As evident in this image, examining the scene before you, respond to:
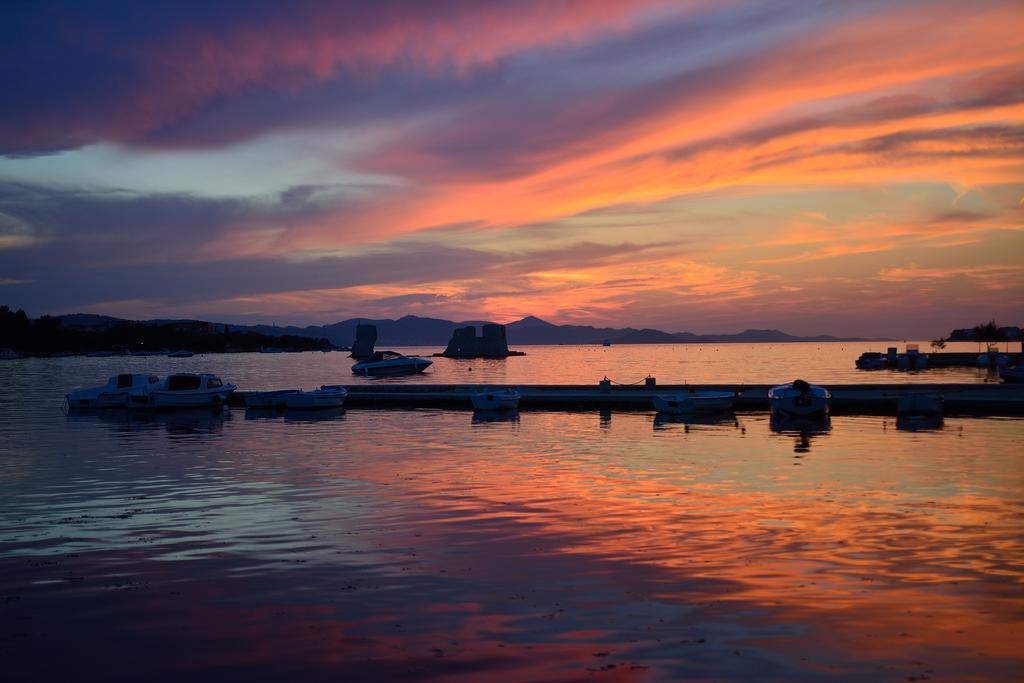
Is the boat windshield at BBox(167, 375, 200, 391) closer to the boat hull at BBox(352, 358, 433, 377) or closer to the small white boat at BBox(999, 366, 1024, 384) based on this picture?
the boat hull at BBox(352, 358, 433, 377)

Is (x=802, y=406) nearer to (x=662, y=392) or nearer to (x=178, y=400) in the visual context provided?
(x=662, y=392)

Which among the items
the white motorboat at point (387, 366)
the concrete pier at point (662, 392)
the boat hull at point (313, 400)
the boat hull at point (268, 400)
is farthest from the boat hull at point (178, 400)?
the white motorboat at point (387, 366)

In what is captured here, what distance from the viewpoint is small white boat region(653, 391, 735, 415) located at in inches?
2103

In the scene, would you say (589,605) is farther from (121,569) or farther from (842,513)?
(842,513)

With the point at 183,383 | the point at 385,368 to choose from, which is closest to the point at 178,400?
the point at 183,383

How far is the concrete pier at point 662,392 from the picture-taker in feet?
173

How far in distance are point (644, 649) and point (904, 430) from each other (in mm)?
37462

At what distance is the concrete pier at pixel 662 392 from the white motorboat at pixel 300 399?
257cm

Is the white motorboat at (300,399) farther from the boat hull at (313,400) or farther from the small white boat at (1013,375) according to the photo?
the small white boat at (1013,375)

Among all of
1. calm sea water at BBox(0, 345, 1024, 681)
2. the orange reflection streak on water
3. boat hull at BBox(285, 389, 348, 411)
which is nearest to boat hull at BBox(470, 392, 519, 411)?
boat hull at BBox(285, 389, 348, 411)

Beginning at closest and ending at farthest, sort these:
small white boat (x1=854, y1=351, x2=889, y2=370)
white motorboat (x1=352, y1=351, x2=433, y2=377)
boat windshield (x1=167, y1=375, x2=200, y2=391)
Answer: boat windshield (x1=167, y1=375, x2=200, y2=391)
white motorboat (x1=352, y1=351, x2=433, y2=377)
small white boat (x1=854, y1=351, x2=889, y2=370)

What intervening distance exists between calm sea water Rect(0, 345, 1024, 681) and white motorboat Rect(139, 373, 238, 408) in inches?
1178

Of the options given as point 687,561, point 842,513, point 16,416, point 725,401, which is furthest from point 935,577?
point 16,416

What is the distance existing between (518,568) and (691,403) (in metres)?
38.8
